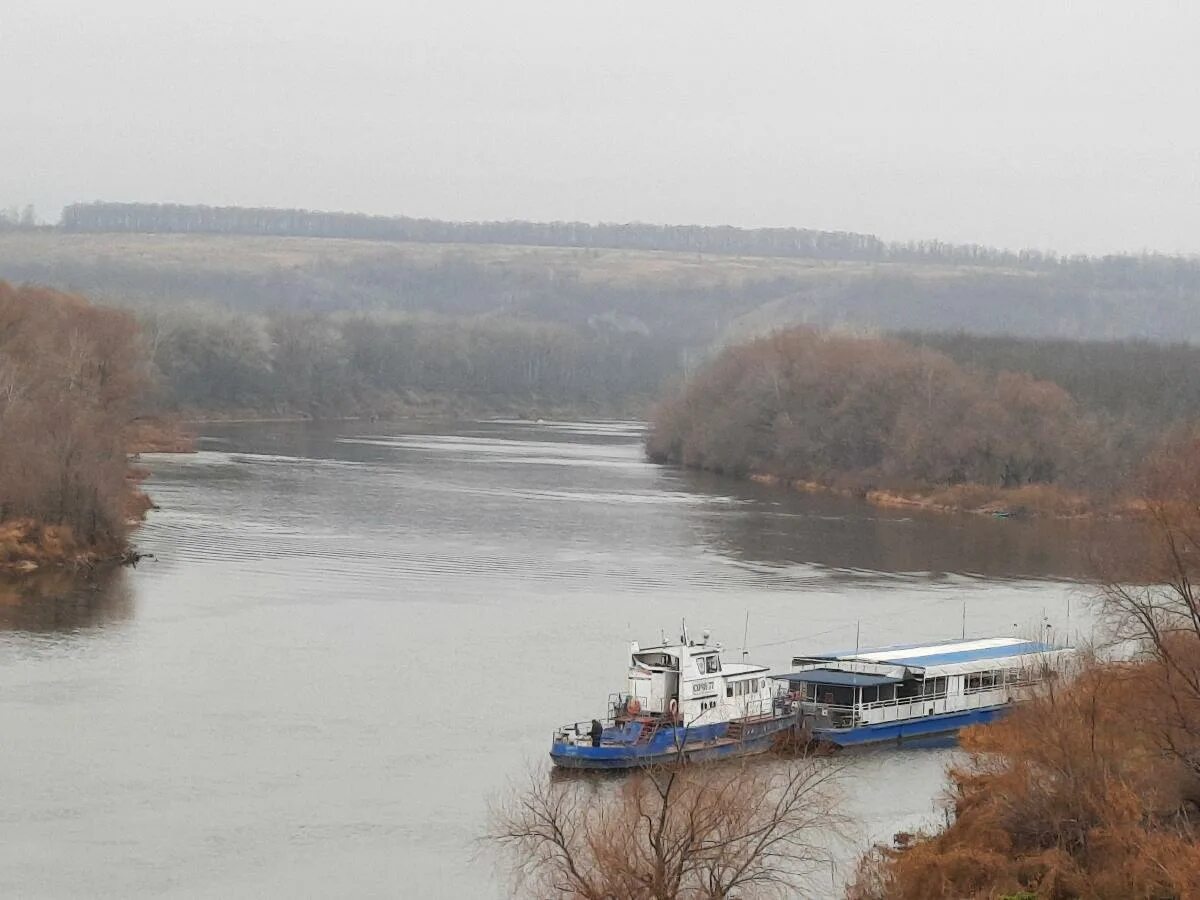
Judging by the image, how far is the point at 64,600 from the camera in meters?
44.0

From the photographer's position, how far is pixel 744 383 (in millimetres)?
100250

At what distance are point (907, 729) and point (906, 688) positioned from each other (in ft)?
3.89

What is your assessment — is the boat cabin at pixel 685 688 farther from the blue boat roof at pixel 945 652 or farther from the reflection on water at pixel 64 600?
the reflection on water at pixel 64 600

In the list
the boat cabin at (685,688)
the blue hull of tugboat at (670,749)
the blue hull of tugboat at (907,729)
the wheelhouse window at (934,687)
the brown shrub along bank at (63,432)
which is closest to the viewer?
the blue hull of tugboat at (670,749)

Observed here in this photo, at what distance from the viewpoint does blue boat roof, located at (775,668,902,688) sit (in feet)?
116

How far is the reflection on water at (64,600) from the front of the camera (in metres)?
41.1

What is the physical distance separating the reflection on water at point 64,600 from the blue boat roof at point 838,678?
49.7 feet

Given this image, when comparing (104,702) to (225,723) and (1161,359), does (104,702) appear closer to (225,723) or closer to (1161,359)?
(225,723)

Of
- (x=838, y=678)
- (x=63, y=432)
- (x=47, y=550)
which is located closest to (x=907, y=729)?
(x=838, y=678)

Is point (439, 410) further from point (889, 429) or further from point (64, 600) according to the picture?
point (64, 600)

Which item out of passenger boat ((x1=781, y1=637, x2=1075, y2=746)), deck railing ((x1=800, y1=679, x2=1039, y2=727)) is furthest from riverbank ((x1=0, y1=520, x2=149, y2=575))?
deck railing ((x1=800, y1=679, x2=1039, y2=727))

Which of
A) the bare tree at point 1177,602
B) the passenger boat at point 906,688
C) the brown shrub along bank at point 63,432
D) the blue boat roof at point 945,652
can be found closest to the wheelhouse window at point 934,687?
the passenger boat at point 906,688

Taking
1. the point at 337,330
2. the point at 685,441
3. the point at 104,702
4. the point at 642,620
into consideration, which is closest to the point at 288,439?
the point at 685,441

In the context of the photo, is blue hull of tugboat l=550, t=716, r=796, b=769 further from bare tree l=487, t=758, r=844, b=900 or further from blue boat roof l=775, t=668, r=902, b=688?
bare tree l=487, t=758, r=844, b=900
